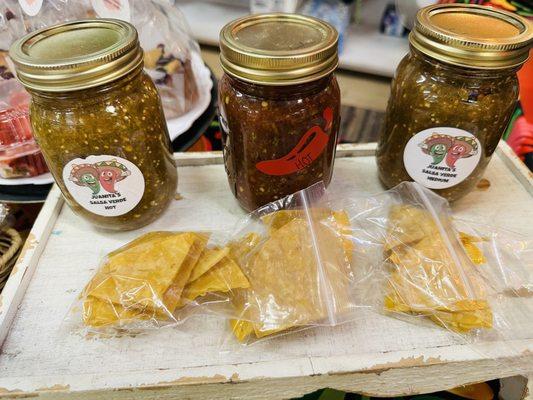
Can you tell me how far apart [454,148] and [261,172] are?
0.93ft

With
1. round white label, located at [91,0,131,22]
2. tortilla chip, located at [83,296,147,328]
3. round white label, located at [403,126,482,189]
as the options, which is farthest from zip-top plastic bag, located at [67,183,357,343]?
round white label, located at [91,0,131,22]

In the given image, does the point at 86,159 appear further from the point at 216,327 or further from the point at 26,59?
the point at 216,327

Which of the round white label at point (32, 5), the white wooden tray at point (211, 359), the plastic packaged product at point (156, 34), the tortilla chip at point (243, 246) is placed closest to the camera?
the white wooden tray at point (211, 359)

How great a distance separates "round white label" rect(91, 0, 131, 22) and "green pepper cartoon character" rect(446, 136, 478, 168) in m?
0.60

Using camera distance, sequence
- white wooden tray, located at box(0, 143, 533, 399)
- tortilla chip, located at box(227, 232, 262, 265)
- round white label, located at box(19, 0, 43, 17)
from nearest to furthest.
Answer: white wooden tray, located at box(0, 143, 533, 399) < tortilla chip, located at box(227, 232, 262, 265) < round white label, located at box(19, 0, 43, 17)

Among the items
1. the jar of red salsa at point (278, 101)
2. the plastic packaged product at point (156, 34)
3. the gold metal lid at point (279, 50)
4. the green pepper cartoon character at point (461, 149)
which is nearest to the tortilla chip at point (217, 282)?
the jar of red salsa at point (278, 101)

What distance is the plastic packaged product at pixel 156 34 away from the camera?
2.89 ft

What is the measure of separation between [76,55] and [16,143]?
30 centimetres

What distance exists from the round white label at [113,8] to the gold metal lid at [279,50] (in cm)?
27

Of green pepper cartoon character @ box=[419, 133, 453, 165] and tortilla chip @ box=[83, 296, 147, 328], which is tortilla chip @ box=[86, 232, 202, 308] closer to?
tortilla chip @ box=[83, 296, 147, 328]

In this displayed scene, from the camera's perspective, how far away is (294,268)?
578 millimetres

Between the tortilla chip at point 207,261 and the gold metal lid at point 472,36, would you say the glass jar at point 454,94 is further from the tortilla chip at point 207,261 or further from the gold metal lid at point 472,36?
the tortilla chip at point 207,261

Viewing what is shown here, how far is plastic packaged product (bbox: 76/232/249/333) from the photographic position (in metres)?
0.55

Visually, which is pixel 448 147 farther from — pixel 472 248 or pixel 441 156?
pixel 472 248
